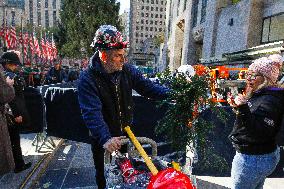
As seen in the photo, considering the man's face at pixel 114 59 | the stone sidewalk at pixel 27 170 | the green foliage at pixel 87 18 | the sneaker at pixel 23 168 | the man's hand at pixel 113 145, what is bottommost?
the stone sidewalk at pixel 27 170

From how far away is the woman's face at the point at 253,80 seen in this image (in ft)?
8.39

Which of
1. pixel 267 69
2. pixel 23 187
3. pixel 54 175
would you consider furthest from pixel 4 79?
pixel 267 69

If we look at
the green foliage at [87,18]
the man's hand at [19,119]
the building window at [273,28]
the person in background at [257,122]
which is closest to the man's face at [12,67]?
the man's hand at [19,119]

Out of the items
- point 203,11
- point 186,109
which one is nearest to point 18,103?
point 186,109

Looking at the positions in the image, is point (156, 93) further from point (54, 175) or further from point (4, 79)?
point (54, 175)

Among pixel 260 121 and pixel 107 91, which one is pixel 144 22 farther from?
pixel 260 121

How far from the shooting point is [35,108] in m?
7.10

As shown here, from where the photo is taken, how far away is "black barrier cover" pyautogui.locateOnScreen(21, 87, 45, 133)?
705cm

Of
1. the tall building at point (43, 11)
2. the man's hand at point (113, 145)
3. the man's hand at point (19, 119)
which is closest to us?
the man's hand at point (113, 145)

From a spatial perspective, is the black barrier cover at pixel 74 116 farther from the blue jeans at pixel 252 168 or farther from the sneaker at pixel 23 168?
the blue jeans at pixel 252 168

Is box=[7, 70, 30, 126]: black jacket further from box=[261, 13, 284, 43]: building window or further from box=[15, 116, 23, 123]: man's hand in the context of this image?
box=[261, 13, 284, 43]: building window

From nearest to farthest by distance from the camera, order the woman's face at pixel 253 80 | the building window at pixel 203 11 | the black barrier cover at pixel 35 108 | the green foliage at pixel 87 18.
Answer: the woman's face at pixel 253 80
the black barrier cover at pixel 35 108
the green foliage at pixel 87 18
the building window at pixel 203 11

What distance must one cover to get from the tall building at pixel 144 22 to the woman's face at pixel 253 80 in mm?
136522

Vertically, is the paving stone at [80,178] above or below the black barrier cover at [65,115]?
below
